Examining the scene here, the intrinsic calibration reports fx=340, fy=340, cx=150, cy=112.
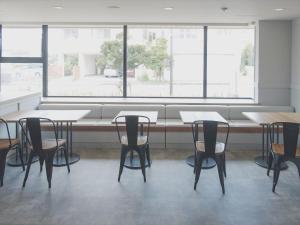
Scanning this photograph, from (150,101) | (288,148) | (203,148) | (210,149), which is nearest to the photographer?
(288,148)

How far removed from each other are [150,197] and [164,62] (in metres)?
3.90

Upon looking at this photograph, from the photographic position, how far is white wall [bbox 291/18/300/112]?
600cm

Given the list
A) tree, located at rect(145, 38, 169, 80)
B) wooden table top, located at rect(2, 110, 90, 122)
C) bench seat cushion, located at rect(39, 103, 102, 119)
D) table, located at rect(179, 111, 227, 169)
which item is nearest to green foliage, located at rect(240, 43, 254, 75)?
tree, located at rect(145, 38, 169, 80)

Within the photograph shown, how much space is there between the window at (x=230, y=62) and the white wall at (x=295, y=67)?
2.67ft

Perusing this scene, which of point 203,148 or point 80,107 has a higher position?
point 80,107

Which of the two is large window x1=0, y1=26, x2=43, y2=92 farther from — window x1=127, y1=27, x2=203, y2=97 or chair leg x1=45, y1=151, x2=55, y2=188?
chair leg x1=45, y1=151, x2=55, y2=188

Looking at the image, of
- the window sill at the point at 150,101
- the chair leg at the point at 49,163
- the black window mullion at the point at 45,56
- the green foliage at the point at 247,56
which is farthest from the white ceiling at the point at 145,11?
the chair leg at the point at 49,163

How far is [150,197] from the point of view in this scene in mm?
3609

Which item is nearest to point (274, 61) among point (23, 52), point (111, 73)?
point (111, 73)

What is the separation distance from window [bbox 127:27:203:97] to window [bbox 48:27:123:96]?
287 mm

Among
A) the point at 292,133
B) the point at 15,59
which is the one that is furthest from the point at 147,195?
the point at 15,59

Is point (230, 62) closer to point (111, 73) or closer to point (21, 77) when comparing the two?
point (111, 73)

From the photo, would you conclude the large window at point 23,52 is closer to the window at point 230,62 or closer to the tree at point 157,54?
the tree at point 157,54

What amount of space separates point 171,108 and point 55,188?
305 cm
